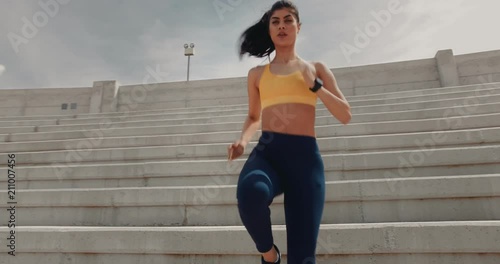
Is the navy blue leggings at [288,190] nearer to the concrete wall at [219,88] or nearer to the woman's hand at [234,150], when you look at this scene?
the woman's hand at [234,150]

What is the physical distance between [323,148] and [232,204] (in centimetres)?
169

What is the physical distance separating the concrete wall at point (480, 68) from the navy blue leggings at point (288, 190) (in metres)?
9.33

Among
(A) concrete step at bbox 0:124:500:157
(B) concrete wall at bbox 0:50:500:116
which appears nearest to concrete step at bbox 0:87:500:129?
(A) concrete step at bbox 0:124:500:157

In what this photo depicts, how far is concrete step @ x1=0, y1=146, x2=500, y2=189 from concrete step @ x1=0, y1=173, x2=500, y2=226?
53cm

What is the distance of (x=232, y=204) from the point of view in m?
2.89

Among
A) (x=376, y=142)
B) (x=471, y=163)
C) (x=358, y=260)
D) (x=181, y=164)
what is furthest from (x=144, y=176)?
(x=471, y=163)

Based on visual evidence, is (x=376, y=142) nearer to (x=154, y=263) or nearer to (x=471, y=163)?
(x=471, y=163)

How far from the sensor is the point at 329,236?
2.26 metres

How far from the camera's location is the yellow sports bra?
1.78 meters

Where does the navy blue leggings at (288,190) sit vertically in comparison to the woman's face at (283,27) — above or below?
below

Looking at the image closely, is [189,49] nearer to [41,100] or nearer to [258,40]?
[41,100]

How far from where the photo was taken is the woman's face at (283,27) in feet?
5.93

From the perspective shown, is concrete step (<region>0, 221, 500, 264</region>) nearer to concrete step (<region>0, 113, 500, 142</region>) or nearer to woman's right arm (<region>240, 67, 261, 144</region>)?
woman's right arm (<region>240, 67, 261, 144</region>)

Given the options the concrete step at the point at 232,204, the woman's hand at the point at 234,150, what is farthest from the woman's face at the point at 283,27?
the concrete step at the point at 232,204
